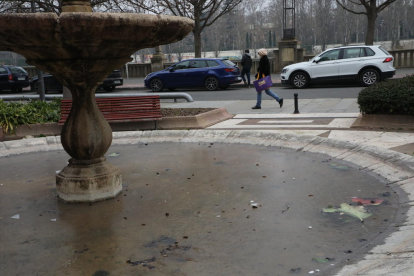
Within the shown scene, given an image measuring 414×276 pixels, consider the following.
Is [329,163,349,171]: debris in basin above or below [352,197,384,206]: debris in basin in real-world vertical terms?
above

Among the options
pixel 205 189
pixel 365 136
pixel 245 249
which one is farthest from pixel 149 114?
pixel 245 249

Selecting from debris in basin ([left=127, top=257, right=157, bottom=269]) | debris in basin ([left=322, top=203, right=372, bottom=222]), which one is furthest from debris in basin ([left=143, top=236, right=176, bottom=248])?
debris in basin ([left=322, top=203, right=372, bottom=222])

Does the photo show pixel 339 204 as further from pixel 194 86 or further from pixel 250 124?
pixel 194 86

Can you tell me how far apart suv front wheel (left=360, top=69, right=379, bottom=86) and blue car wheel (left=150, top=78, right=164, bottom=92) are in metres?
9.13

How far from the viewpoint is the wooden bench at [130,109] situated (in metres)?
10.3

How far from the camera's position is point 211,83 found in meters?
23.2

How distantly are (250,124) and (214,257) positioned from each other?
7.50 metres

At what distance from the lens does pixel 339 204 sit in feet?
16.6

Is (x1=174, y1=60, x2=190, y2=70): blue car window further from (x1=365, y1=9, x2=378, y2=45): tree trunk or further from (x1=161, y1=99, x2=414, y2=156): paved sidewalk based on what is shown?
(x1=365, y1=9, x2=378, y2=45): tree trunk

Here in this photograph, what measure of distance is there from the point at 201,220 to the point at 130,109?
A: 597 centimetres

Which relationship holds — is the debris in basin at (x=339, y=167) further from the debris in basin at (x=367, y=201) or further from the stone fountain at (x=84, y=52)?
the stone fountain at (x=84, y=52)

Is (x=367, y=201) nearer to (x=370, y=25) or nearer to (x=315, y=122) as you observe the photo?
(x=315, y=122)

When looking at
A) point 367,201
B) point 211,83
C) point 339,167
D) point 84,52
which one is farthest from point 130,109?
point 211,83

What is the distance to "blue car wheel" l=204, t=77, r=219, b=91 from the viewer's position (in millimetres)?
23156
